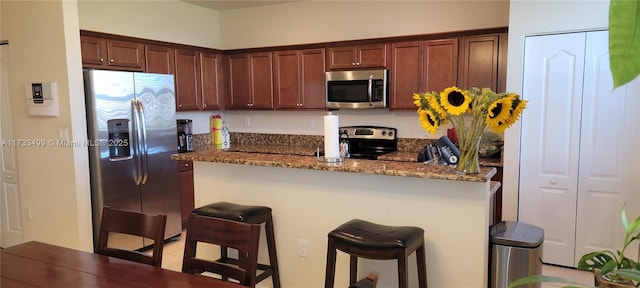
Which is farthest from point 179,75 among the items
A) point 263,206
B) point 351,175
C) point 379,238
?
point 379,238

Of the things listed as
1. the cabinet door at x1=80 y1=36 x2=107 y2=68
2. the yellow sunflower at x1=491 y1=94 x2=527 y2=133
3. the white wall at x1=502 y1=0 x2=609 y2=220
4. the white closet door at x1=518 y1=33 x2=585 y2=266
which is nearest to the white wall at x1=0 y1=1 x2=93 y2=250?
the cabinet door at x1=80 y1=36 x2=107 y2=68

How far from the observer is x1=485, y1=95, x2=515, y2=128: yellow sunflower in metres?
1.94

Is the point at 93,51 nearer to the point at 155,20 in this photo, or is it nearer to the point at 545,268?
the point at 155,20

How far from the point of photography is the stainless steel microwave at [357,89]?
4.38 metres

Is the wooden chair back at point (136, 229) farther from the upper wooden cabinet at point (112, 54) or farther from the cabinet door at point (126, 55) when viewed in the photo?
the cabinet door at point (126, 55)

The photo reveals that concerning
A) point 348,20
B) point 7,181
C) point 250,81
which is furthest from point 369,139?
point 7,181

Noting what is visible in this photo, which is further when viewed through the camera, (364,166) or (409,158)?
(409,158)

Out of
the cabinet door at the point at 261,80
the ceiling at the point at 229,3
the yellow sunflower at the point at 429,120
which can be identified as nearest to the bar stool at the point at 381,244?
the yellow sunflower at the point at 429,120

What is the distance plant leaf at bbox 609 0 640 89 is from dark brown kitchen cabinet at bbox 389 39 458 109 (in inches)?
140

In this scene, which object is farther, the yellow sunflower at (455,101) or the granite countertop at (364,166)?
the granite countertop at (364,166)

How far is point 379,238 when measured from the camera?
2.09 meters

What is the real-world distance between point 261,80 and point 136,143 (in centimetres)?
175

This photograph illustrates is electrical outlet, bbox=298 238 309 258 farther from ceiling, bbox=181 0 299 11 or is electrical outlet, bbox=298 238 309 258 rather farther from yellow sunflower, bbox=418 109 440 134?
ceiling, bbox=181 0 299 11

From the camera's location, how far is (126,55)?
13.6 feet
